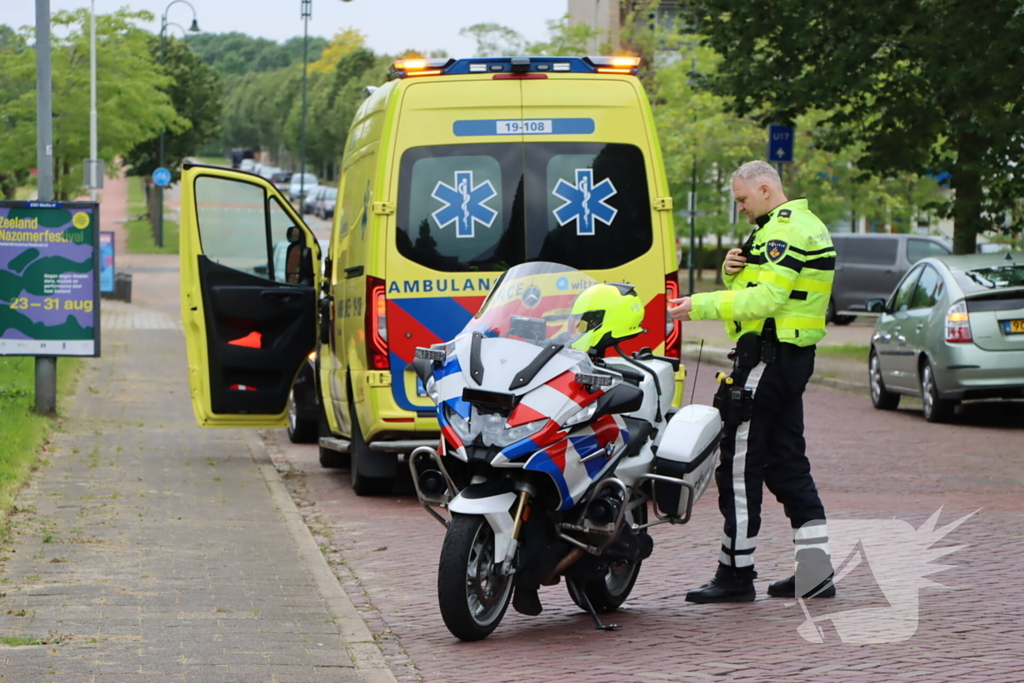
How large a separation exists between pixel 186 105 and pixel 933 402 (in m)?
51.3

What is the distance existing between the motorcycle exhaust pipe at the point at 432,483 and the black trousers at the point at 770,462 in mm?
1271

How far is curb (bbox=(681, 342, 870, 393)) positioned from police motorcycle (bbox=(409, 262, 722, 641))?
8.35 m

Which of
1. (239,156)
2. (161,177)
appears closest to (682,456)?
(161,177)

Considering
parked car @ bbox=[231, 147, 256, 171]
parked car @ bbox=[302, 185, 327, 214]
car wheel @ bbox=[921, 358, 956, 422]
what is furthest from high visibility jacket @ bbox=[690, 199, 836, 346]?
parked car @ bbox=[231, 147, 256, 171]

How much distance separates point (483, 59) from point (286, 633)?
15.8 ft

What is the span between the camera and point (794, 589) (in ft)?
22.5

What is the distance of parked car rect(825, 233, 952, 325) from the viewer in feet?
102

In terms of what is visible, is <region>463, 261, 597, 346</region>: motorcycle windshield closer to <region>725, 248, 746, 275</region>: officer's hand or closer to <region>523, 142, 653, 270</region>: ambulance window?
<region>725, 248, 746, 275</region>: officer's hand

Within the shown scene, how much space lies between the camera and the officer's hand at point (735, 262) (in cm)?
673

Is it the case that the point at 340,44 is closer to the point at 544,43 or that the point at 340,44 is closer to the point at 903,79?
the point at 544,43

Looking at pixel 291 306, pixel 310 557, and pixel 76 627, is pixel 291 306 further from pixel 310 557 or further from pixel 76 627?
pixel 76 627

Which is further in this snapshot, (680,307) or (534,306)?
(680,307)

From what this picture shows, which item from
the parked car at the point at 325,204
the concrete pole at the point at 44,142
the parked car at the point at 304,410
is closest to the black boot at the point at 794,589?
the parked car at the point at 304,410

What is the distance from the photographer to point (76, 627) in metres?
6.04
